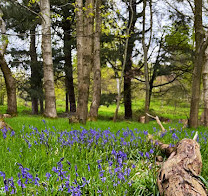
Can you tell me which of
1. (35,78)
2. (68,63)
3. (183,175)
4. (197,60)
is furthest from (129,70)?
(183,175)

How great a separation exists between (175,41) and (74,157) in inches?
526

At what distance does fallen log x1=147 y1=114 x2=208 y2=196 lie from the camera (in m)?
2.28

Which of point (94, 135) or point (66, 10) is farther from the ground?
point (66, 10)

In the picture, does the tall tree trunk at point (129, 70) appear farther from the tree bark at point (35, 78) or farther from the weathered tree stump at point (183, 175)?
the weathered tree stump at point (183, 175)

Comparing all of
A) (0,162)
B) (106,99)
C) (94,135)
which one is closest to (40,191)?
(0,162)

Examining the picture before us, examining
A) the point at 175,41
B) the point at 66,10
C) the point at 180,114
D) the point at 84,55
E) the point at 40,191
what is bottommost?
the point at 180,114

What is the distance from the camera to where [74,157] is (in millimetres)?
3797

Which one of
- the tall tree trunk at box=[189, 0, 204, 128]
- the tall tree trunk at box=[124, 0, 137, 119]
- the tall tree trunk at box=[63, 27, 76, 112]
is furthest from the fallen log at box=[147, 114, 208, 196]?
the tall tree trunk at box=[63, 27, 76, 112]

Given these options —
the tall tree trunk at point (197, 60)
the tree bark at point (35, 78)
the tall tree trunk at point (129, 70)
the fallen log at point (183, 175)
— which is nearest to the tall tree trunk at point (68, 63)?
the tree bark at point (35, 78)

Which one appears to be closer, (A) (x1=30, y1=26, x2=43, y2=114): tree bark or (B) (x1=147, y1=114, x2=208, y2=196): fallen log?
(B) (x1=147, y1=114, x2=208, y2=196): fallen log

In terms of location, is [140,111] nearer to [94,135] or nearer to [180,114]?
[180,114]

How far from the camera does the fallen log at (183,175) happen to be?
228cm

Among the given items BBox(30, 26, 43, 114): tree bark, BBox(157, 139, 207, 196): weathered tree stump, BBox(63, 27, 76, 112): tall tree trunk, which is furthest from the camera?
BBox(63, 27, 76, 112): tall tree trunk

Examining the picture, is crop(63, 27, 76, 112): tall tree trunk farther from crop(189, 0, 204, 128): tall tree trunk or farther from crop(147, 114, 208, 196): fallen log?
crop(147, 114, 208, 196): fallen log
